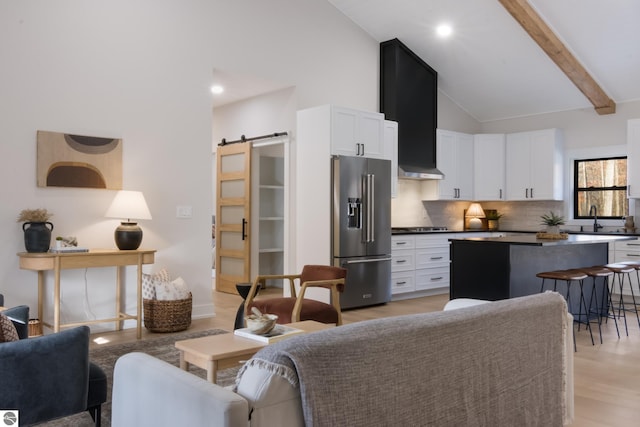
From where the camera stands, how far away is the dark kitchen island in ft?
15.9

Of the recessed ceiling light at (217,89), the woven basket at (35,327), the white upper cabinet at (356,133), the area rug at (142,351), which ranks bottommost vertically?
the area rug at (142,351)

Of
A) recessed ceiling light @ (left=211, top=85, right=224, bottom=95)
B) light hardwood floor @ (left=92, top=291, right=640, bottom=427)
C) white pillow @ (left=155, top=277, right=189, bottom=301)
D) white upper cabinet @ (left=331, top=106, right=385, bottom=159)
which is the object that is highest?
recessed ceiling light @ (left=211, top=85, right=224, bottom=95)

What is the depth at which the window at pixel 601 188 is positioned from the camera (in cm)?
763

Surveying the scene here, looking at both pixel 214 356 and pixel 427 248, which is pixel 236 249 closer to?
pixel 427 248

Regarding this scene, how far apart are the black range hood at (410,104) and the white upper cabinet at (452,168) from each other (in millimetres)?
242

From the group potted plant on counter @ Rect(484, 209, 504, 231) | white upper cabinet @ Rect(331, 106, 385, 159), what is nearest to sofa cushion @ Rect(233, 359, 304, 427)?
white upper cabinet @ Rect(331, 106, 385, 159)

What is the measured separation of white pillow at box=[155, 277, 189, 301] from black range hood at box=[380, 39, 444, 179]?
133 inches

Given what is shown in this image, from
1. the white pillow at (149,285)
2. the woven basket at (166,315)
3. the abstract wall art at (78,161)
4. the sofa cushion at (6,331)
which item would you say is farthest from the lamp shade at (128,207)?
the sofa cushion at (6,331)

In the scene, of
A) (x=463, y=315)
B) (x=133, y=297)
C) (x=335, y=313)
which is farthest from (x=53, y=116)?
(x=463, y=315)

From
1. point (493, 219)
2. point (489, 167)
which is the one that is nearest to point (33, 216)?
point (489, 167)

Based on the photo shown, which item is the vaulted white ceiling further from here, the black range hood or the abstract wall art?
the abstract wall art

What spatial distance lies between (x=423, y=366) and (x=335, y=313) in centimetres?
233

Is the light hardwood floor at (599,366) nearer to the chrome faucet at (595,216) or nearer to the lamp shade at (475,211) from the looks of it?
the chrome faucet at (595,216)

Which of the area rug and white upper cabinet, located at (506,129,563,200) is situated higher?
white upper cabinet, located at (506,129,563,200)
